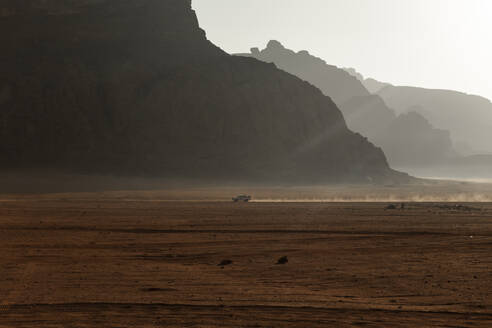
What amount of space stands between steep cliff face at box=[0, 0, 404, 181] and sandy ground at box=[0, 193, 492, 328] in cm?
6668

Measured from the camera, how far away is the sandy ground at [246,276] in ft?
37.5

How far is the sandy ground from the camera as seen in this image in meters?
11.4

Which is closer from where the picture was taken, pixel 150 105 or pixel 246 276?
pixel 246 276

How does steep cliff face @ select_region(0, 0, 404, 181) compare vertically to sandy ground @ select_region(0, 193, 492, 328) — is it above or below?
above

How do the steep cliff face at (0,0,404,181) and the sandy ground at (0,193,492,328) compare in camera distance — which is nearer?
the sandy ground at (0,193,492,328)

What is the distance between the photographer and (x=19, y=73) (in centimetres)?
9919

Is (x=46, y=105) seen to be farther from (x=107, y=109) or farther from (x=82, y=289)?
(x=82, y=289)

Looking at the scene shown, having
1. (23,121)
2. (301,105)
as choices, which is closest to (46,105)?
(23,121)

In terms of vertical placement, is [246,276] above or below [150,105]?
below

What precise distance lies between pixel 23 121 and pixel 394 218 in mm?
75020

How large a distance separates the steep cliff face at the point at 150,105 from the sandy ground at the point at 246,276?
6668 cm

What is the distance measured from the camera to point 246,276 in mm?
15547

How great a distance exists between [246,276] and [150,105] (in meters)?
87.7

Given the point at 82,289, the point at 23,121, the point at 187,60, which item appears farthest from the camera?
the point at 187,60
